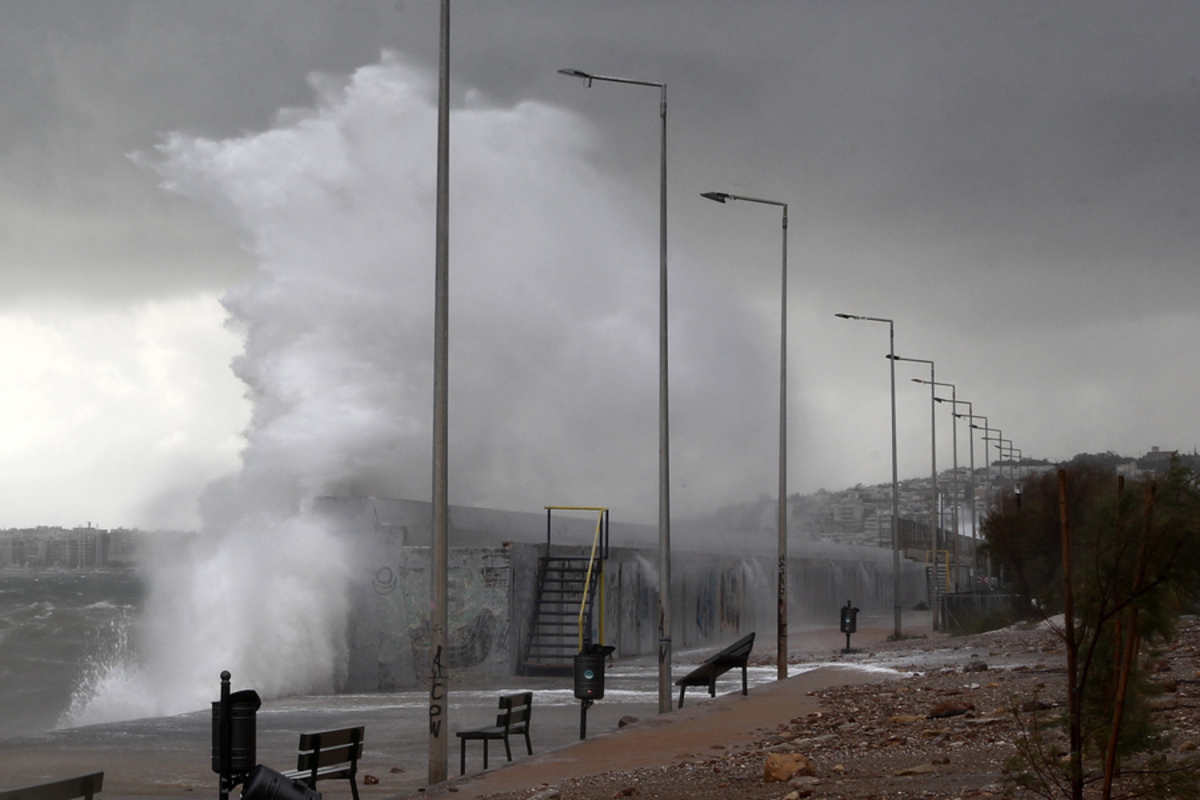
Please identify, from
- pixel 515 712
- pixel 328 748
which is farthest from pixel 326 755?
pixel 515 712

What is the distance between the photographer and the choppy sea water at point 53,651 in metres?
42.6

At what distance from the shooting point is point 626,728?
17281 millimetres

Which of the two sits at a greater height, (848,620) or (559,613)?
(559,613)

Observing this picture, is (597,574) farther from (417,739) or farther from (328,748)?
(328,748)

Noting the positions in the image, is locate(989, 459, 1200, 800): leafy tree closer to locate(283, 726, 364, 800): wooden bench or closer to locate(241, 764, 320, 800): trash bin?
locate(241, 764, 320, 800): trash bin

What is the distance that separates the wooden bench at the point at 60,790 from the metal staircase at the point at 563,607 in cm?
1891

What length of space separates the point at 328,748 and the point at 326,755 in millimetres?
143

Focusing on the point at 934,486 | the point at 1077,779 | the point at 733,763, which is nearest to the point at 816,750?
the point at 733,763

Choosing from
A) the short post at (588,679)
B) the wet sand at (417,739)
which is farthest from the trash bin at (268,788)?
the short post at (588,679)

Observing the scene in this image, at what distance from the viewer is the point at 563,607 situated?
3144 cm

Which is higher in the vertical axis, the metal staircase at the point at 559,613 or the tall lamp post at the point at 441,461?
the tall lamp post at the point at 441,461

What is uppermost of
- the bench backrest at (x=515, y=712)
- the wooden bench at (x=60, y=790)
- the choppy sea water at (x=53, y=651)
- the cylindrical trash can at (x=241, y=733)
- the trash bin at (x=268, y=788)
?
the cylindrical trash can at (x=241, y=733)

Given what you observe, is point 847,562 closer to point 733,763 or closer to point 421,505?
point 421,505

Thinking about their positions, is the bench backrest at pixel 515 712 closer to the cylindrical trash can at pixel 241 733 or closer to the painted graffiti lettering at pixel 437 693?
the painted graffiti lettering at pixel 437 693
